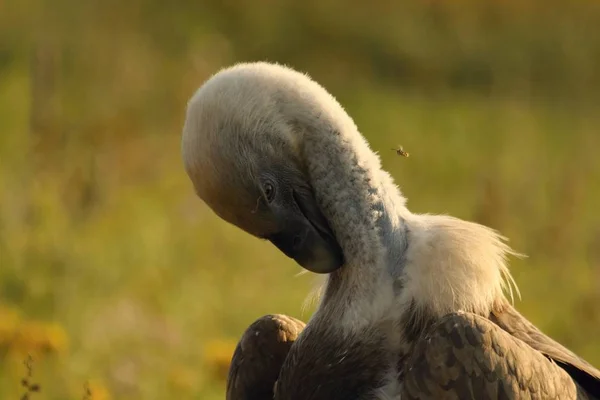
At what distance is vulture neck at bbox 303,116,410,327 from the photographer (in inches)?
160

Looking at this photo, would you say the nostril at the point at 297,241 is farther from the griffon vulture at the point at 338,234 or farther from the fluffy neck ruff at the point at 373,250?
the fluffy neck ruff at the point at 373,250

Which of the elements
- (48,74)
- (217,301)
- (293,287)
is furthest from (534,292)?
(48,74)

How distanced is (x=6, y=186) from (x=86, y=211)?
0.71 m

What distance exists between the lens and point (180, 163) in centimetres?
1125

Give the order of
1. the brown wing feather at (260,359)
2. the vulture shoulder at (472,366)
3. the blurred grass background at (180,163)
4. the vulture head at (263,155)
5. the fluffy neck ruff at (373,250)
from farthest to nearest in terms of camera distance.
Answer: the blurred grass background at (180,163)
the brown wing feather at (260,359)
the fluffy neck ruff at (373,250)
the vulture head at (263,155)
the vulture shoulder at (472,366)

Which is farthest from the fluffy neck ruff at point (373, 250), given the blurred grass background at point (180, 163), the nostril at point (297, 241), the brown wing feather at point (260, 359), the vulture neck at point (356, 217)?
the blurred grass background at point (180, 163)

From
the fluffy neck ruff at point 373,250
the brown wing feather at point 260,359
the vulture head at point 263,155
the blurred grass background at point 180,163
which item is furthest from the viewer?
the blurred grass background at point 180,163

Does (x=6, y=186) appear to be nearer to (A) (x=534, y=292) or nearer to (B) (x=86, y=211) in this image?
(B) (x=86, y=211)

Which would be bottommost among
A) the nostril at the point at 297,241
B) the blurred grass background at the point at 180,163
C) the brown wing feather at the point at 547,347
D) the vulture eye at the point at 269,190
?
the nostril at the point at 297,241

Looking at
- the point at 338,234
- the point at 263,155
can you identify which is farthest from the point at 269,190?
the point at 338,234

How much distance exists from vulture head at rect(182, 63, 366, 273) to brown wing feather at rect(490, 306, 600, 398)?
555mm

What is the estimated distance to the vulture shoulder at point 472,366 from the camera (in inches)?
147

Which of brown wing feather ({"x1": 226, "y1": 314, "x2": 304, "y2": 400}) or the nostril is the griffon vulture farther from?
brown wing feather ({"x1": 226, "y1": 314, "x2": 304, "y2": 400})

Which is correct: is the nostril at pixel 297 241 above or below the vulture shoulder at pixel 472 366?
above
